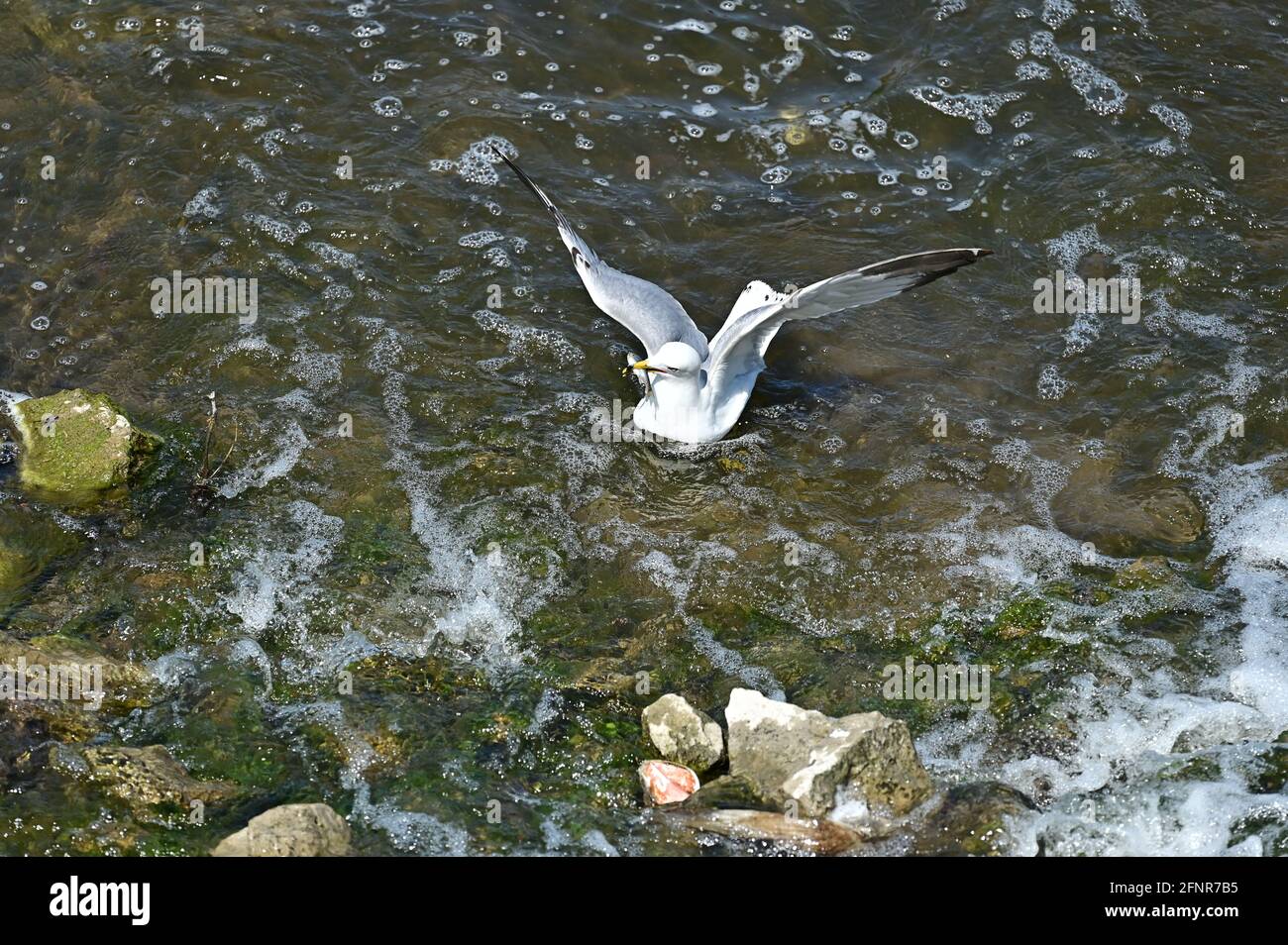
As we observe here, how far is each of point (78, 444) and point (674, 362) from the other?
2950 millimetres

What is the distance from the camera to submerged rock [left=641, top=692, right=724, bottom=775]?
4.75 metres

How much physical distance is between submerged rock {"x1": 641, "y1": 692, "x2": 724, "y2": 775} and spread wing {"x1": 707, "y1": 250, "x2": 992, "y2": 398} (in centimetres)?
210

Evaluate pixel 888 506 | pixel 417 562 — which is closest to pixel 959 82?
pixel 888 506

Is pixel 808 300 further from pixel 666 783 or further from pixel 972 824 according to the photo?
pixel 972 824

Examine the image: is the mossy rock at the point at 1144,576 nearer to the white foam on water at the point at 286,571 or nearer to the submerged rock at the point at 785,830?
the submerged rock at the point at 785,830

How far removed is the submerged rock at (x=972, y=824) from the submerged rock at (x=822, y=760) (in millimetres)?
Answer: 108

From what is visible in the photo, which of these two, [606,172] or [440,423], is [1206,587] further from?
[606,172]

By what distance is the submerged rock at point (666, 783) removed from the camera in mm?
4621

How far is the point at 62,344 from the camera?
6840 mm

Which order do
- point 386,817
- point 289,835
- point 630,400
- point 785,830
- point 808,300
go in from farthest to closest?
point 630,400
point 808,300
point 386,817
point 785,830
point 289,835

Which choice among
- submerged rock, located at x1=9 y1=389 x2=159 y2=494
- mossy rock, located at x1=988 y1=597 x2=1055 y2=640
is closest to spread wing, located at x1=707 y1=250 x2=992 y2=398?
mossy rock, located at x1=988 y1=597 x2=1055 y2=640

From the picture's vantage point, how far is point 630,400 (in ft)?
22.9

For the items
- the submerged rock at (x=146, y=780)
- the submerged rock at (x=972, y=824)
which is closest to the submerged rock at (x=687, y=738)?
the submerged rock at (x=972, y=824)

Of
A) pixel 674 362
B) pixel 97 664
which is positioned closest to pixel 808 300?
pixel 674 362
